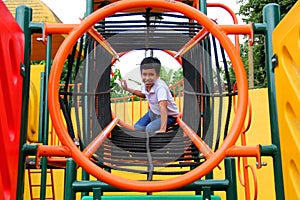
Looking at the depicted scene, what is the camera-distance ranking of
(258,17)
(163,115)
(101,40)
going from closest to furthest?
1. (101,40)
2. (163,115)
3. (258,17)

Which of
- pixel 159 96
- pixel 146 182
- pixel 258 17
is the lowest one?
pixel 146 182

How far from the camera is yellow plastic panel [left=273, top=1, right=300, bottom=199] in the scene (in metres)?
1.22

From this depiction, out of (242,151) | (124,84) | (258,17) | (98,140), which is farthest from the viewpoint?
(258,17)

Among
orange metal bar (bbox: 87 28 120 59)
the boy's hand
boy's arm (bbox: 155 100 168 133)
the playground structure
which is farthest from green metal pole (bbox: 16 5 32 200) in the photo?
the boy's hand

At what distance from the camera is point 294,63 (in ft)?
4.20

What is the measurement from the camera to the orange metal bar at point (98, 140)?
5.24 ft

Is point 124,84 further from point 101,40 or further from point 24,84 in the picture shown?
point 24,84

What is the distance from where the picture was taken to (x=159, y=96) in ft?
8.13

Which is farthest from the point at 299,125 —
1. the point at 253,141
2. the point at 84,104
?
the point at 253,141

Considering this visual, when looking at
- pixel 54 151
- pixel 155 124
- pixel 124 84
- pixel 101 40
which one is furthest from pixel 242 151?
pixel 124 84

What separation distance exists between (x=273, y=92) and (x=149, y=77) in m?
1.16

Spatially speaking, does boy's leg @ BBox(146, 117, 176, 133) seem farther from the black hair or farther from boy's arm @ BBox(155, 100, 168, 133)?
the black hair

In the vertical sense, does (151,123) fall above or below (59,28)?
below

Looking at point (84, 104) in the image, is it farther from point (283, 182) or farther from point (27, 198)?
point (27, 198)
